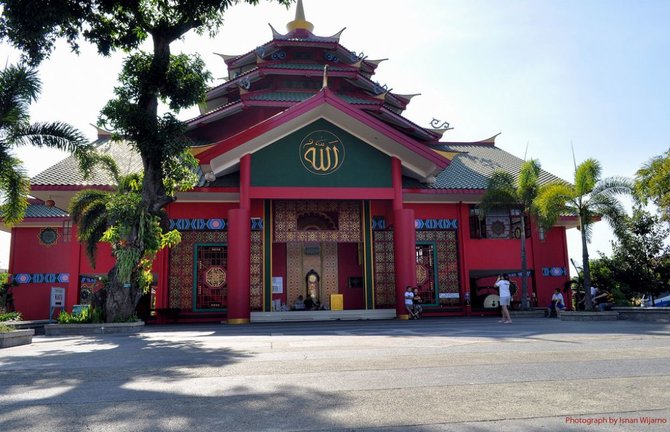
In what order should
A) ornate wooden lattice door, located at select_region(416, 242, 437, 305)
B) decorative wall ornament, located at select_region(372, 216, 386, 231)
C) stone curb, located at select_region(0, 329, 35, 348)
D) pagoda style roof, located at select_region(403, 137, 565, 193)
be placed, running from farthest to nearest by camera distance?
decorative wall ornament, located at select_region(372, 216, 386, 231) → ornate wooden lattice door, located at select_region(416, 242, 437, 305) → pagoda style roof, located at select_region(403, 137, 565, 193) → stone curb, located at select_region(0, 329, 35, 348)

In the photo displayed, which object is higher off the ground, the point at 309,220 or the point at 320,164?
the point at 320,164

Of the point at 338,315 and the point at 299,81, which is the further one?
the point at 299,81

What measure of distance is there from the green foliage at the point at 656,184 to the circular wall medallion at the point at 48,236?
23.9 m

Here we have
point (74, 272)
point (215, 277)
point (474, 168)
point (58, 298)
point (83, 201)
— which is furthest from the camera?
point (474, 168)

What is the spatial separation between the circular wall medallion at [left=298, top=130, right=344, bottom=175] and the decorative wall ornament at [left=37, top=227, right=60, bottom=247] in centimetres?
1240

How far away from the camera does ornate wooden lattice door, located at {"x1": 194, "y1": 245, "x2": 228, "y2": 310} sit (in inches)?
776

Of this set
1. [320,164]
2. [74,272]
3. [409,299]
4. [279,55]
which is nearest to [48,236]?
[74,272]

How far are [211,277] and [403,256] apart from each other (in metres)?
7.54

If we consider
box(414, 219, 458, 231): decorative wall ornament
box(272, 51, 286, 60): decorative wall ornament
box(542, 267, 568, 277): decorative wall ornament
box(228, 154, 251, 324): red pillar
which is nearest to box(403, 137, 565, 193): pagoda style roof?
box(414, 219, 458, 231): decorative wall ornament

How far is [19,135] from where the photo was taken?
13.3 meters

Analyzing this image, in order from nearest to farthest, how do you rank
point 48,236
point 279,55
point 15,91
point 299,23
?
point 15,91 → point 48,236 → point 279,55 → point 299,23

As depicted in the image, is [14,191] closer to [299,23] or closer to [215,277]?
[215,277]

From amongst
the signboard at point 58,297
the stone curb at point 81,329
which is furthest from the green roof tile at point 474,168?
the signboard at point 58,297

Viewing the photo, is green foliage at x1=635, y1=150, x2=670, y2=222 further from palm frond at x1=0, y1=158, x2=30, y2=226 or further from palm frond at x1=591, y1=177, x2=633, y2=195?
palm frond at x1=0, y1=158, x2=30, y2=226
